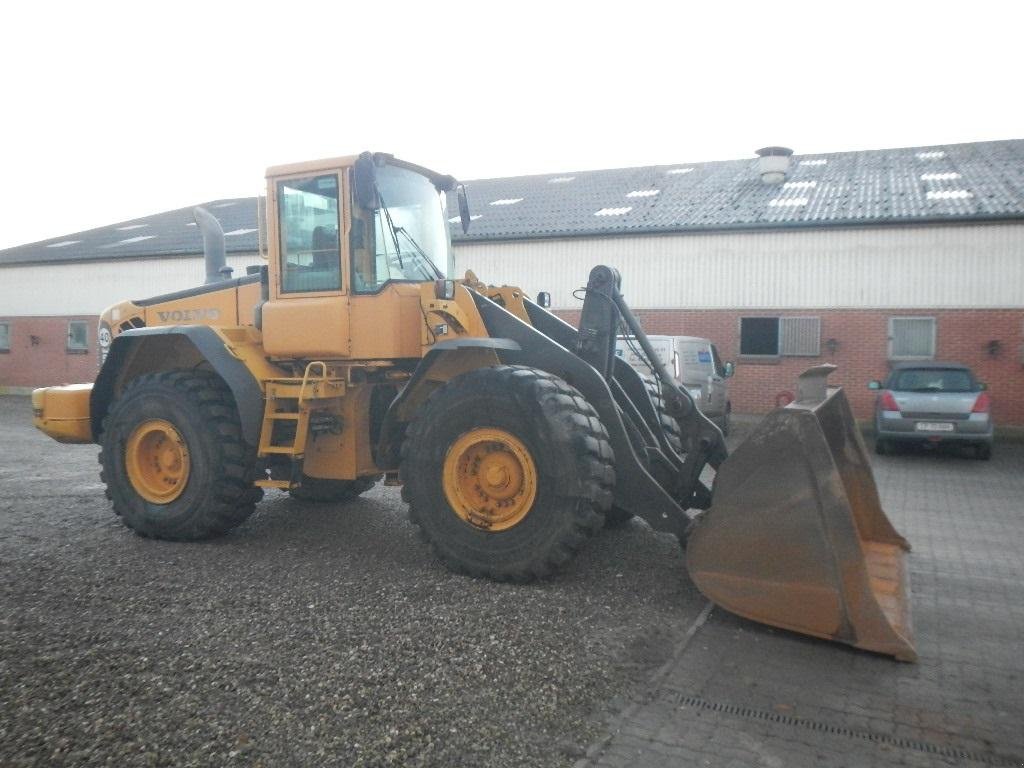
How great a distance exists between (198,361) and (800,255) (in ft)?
47.2

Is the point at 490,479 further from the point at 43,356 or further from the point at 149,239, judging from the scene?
the point at 43,356

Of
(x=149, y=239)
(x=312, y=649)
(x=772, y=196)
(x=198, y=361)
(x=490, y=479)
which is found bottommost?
(x=312, y=649)

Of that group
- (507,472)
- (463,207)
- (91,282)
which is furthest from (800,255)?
(91,282)

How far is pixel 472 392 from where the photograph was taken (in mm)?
5773

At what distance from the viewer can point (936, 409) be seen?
45.2 feet

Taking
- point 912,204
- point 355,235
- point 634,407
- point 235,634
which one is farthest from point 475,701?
point 912,204

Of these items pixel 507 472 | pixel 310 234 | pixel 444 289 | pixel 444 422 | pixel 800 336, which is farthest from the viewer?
pixel 800 336

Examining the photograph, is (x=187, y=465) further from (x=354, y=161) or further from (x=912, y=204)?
(x=912, y=204)

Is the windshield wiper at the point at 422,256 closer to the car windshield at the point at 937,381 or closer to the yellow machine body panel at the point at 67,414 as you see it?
the yellow machine body panel at the point at 67,414

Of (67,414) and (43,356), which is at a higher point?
(67,414)

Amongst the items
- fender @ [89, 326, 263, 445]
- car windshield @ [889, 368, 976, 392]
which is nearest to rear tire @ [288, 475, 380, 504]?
fender @ [89, 326, 263, 445]

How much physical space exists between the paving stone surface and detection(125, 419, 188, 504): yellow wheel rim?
4.34 metres

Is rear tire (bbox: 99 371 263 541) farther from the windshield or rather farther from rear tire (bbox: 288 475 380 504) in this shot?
the windshield

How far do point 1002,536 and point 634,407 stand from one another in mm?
4076
